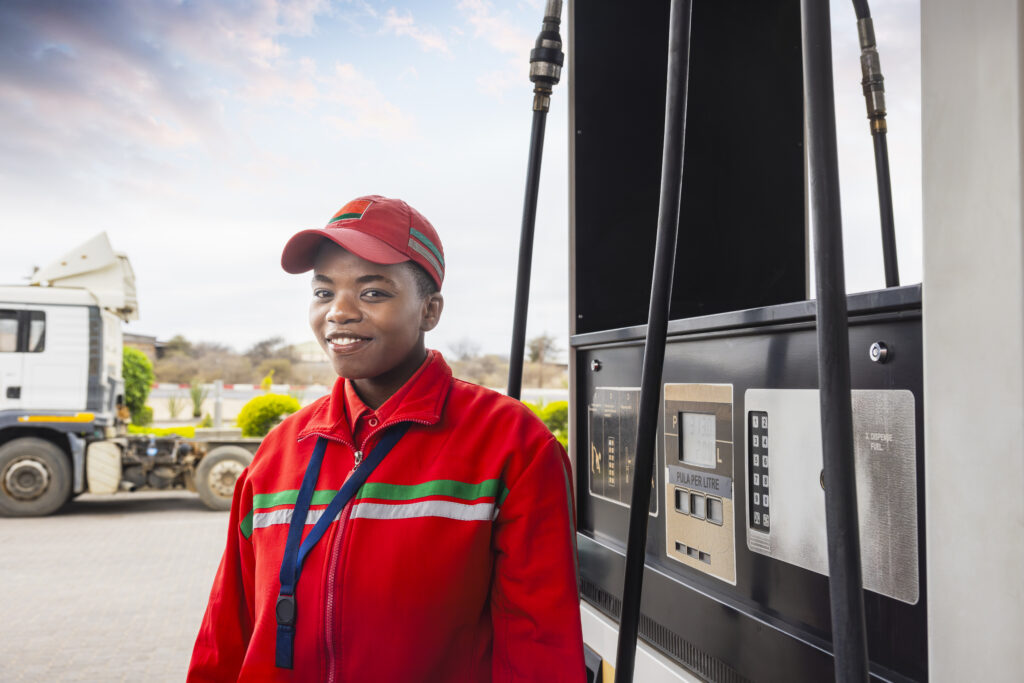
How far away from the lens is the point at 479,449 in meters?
0.91

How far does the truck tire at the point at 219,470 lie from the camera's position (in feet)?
21.6

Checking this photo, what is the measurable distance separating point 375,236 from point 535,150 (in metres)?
0.37

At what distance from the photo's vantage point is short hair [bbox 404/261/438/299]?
989 mm

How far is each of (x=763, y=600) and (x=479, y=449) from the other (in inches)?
14.1

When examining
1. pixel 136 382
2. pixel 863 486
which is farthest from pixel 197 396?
pixel 863 486

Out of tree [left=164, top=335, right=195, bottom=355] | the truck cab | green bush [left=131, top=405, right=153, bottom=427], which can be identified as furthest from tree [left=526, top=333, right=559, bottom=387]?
tree [left=164, top=335, right=195, bottom=355]

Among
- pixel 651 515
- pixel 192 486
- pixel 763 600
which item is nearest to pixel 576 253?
pixel 651 515

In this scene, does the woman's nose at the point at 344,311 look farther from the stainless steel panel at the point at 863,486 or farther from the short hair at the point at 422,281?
the stainless steel panel at the point at 863,486

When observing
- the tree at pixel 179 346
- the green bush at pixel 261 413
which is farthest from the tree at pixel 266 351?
the green bush at pixel 261 413

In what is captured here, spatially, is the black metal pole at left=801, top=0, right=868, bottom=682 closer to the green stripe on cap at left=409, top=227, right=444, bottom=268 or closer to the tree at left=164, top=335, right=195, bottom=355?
the green stripe on cap at left=409, top=227, right=444, bottom=268

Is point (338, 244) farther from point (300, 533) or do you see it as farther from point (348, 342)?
point (300, 533)

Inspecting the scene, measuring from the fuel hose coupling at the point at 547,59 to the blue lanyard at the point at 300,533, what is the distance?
23.6 inches

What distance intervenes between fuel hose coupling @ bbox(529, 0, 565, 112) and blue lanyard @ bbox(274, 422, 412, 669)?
0.60 metres

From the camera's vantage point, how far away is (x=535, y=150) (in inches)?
47.9
